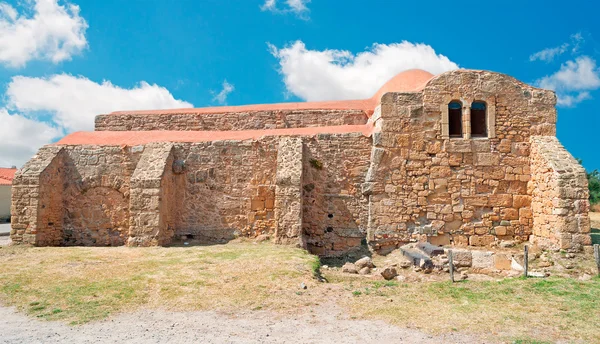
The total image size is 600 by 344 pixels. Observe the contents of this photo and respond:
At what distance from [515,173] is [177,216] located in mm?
8493

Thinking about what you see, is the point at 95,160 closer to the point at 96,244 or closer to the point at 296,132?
the point at 96,244

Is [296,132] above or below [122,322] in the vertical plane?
above

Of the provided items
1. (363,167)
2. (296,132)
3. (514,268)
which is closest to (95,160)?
(296,132)

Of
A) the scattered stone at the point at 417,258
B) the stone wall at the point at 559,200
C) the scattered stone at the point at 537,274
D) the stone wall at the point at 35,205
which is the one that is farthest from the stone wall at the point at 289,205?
the stone wall at the point at 35,205

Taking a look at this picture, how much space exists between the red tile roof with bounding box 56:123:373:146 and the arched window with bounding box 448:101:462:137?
1.93 meters

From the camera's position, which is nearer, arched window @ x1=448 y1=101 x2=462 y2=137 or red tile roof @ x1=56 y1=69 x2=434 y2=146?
arched window @ x1=448 y1=101 x2=462 y2=137

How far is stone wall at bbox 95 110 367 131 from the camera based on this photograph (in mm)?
13453

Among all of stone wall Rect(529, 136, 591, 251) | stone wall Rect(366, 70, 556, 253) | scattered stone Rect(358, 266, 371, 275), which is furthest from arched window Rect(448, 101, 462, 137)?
scattered stone Rect(358, 266, 371, 275)

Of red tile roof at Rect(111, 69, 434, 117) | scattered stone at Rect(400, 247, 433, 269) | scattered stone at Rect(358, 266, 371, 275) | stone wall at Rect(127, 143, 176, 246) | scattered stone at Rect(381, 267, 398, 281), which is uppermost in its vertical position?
red tile roof at Rect(111, 69, 434, 117)

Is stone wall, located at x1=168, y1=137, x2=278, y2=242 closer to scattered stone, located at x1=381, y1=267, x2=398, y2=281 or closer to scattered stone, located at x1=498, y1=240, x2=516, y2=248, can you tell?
scattered stone, located at x1=381, y1=267, x2=398, y2=281

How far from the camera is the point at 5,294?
6.16 m

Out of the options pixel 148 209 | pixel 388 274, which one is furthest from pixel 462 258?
pixel 148 209

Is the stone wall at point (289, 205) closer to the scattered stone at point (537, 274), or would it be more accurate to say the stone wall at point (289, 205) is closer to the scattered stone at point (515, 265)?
the scattered stone at point (515, 265)

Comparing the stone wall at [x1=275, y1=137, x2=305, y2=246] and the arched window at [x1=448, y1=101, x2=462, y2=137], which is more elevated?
the arched window at [x1=448, y1=101, x2=462, y2=137]
